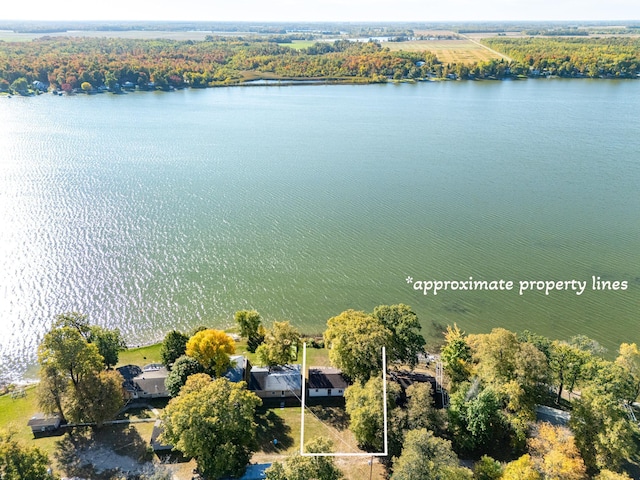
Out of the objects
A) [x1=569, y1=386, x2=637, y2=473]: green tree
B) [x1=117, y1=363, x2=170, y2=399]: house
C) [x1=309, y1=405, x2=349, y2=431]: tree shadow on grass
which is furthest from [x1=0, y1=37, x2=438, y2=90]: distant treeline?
[x1=569, y1=386, x2=637, y2=473]: green tree

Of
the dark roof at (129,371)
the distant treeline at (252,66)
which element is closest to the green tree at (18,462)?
the dark roof at (129,371)

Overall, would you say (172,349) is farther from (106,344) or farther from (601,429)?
(601,429)

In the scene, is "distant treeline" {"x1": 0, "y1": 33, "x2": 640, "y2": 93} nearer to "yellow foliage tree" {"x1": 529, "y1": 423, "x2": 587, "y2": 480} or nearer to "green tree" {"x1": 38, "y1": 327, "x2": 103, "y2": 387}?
"green tree" {"x1": 38, "y1": 327, "x2": 103, "y2": 387}

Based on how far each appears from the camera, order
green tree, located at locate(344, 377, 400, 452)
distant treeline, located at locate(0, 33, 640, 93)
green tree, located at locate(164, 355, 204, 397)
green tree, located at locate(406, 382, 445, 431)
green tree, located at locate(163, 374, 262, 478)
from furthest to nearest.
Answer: distant treeline, located at locate(0, 33, 640, 93) → green tree, located at locate(164, 355, 204, 397) → green tree, located at locate(344, 377, 400, 452) → green tree, located at locate(406, 382, 445, 431) → green tree, located at locate(163, 374, 262, 478)

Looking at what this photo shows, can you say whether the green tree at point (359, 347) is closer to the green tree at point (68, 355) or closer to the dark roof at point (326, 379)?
the dark roof at point (326, 379)

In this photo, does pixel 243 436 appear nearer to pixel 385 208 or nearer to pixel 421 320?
pixel 421 320

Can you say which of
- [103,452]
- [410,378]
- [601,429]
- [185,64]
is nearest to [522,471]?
[601,429]
